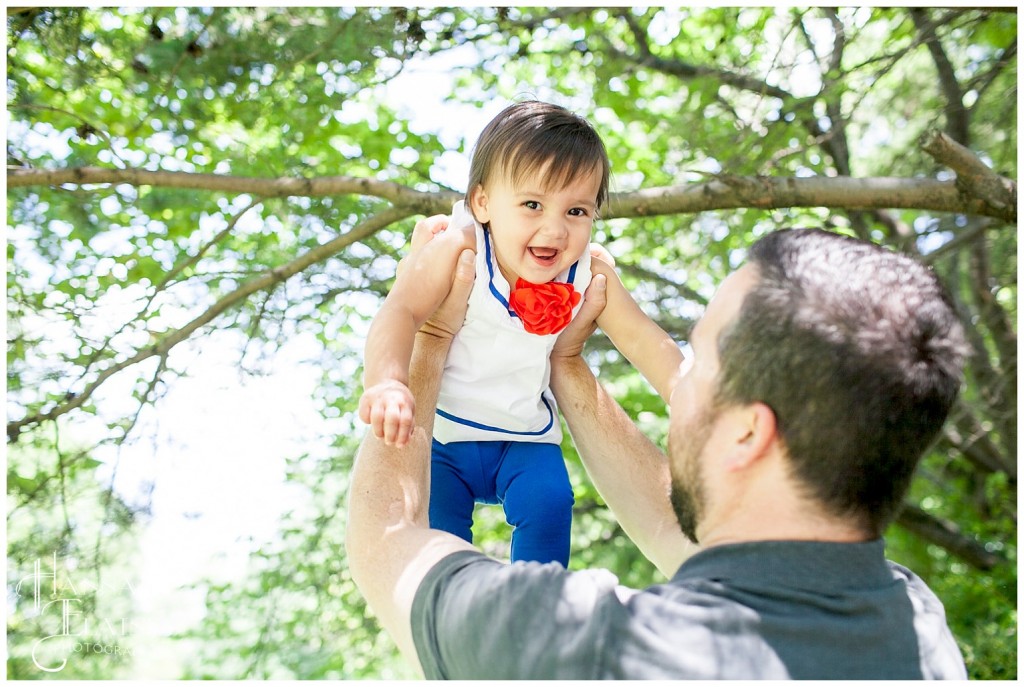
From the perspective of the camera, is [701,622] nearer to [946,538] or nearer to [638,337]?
[638,337]

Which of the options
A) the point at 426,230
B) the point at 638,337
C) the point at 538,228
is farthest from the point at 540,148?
the point at 638,337

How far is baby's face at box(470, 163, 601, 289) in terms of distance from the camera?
212 centimetres

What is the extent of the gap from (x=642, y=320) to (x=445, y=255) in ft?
1.57

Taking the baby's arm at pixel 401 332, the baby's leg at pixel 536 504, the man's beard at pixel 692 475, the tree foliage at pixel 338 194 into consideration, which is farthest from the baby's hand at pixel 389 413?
the tree foliage at pixel 338 194

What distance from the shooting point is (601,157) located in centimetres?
222

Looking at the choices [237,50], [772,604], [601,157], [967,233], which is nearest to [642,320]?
[601,157]

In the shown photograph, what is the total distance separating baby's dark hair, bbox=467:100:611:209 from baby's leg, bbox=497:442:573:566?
64 cm

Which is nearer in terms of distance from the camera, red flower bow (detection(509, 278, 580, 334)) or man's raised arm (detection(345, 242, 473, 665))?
man's raised arm (detection(345, 242, 473, 665))

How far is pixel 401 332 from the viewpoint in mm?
1869

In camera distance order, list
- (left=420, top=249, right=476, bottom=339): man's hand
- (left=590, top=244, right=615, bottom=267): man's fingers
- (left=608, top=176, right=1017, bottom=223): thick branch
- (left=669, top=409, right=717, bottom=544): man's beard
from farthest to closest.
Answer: (left=608, top=176, right=1017, bottom=223): thick branch, (left=590, top=244, right=615, bottom=267): man's fingers, (left=420, top=249, right=476, bottom=339): man's hand, (left=669, top=409, right=717, bottom=544): man's beard

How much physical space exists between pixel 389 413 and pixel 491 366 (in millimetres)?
582

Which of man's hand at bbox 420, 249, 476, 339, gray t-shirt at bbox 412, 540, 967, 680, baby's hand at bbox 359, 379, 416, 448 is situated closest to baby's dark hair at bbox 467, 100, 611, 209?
man's hand at bbox 420, 249, 476, 339

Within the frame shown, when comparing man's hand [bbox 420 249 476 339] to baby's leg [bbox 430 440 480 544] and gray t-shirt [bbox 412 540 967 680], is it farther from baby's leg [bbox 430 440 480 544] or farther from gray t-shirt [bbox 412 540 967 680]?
gray t-shirt [bbox 412 540 967 680]

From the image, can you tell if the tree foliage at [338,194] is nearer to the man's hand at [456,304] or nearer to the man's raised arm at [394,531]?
the man's hand at [456,304]
